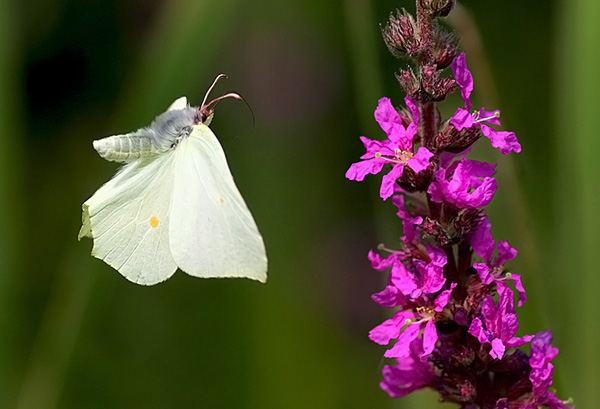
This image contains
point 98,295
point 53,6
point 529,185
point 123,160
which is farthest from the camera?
point 53,6

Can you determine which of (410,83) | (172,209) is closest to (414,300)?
(410,83)

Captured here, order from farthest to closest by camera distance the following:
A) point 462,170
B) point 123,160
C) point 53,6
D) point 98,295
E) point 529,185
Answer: point 53,6
point 529,185
point 98,295
point 123,160
point 462,170

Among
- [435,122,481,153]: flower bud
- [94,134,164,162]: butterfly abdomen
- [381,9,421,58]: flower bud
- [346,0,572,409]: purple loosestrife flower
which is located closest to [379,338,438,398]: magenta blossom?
[346,0,572,409]: purple loosestrife flower

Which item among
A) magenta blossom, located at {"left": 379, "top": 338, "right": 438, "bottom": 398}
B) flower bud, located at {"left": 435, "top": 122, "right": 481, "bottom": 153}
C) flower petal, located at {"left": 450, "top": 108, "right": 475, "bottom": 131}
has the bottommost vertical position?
magenta blossom, located at {"left": 379, "top": 338, "right": 438, "bottom": 398}

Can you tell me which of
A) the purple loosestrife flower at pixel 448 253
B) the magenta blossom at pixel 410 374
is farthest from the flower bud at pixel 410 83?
the magenta blossom at pixel 410 374

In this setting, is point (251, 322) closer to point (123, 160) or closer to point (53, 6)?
point (123, 160)

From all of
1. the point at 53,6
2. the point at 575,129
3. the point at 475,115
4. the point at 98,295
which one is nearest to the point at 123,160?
the point at 98,295

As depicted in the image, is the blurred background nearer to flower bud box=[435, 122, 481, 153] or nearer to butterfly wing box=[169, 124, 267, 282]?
butterfly wing box=[169, 124, 267, 282]
